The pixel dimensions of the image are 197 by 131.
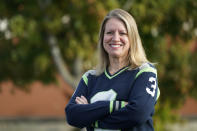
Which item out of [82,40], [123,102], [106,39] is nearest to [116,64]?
[106,39]

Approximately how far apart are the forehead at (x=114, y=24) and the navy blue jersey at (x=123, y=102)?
0.29m

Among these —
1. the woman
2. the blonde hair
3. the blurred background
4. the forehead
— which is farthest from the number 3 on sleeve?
the blurred background

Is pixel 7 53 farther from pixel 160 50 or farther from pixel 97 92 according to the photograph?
pixel 97 92

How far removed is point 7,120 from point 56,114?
1820 mm

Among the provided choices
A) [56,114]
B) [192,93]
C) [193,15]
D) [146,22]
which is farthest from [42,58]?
[56,114]

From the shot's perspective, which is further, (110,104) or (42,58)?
(42,58)

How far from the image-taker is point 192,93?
36.8 feet

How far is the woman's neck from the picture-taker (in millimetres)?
2891

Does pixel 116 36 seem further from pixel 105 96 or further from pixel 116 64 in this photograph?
pixel 105 96

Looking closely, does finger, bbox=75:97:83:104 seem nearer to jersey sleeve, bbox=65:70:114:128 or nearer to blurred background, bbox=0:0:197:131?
jersey sleeve, bbox=65:70:114:128

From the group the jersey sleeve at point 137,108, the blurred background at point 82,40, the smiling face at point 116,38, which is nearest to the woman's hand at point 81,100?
the jersey sleeve at point 137,108

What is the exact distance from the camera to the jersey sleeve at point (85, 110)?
9.10 ft

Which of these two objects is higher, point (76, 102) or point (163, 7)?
point (163, 7)

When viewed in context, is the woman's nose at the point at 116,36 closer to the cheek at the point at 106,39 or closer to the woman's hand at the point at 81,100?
the cheek at the point at 106,39
